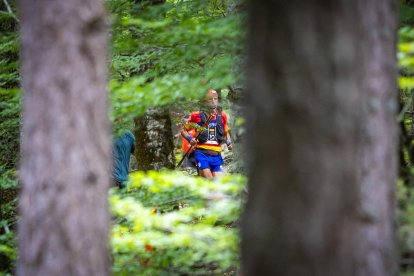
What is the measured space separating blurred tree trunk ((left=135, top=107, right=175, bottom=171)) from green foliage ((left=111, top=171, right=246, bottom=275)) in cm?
485

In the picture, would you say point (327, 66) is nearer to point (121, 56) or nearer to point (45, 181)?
point (45, 181)

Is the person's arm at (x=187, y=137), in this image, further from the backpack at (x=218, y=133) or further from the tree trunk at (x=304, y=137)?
the tree trunk at (x=304, y=137)

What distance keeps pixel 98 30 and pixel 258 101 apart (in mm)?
1666

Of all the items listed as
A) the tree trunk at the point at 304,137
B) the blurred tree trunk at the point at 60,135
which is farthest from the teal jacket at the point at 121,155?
the tree trunk at the point at 304,137

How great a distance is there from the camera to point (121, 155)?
8992 mm

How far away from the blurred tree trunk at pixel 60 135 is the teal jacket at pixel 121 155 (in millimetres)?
5294

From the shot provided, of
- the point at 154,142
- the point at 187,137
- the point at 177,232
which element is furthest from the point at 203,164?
the point at 177,232

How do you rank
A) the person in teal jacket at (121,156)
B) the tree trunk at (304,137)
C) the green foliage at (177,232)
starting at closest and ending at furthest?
1. the tree trunk at (304,137)
2. the green foliage at (177,232)
3. the person in teal jacket at (121,156)

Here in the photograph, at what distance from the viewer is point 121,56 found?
754 cm

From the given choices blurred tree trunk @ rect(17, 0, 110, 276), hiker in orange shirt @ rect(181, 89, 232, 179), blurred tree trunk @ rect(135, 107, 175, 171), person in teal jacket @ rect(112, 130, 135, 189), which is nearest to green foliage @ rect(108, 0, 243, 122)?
blurred tree trunk @ rect(17, 0, 110, 276)

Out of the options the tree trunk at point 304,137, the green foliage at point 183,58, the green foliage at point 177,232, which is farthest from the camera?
the green foliage at point 183,58

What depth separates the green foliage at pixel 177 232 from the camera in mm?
4289

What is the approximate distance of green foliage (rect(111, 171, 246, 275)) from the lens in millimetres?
4289

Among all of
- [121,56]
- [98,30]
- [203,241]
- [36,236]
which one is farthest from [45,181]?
[121,56]
